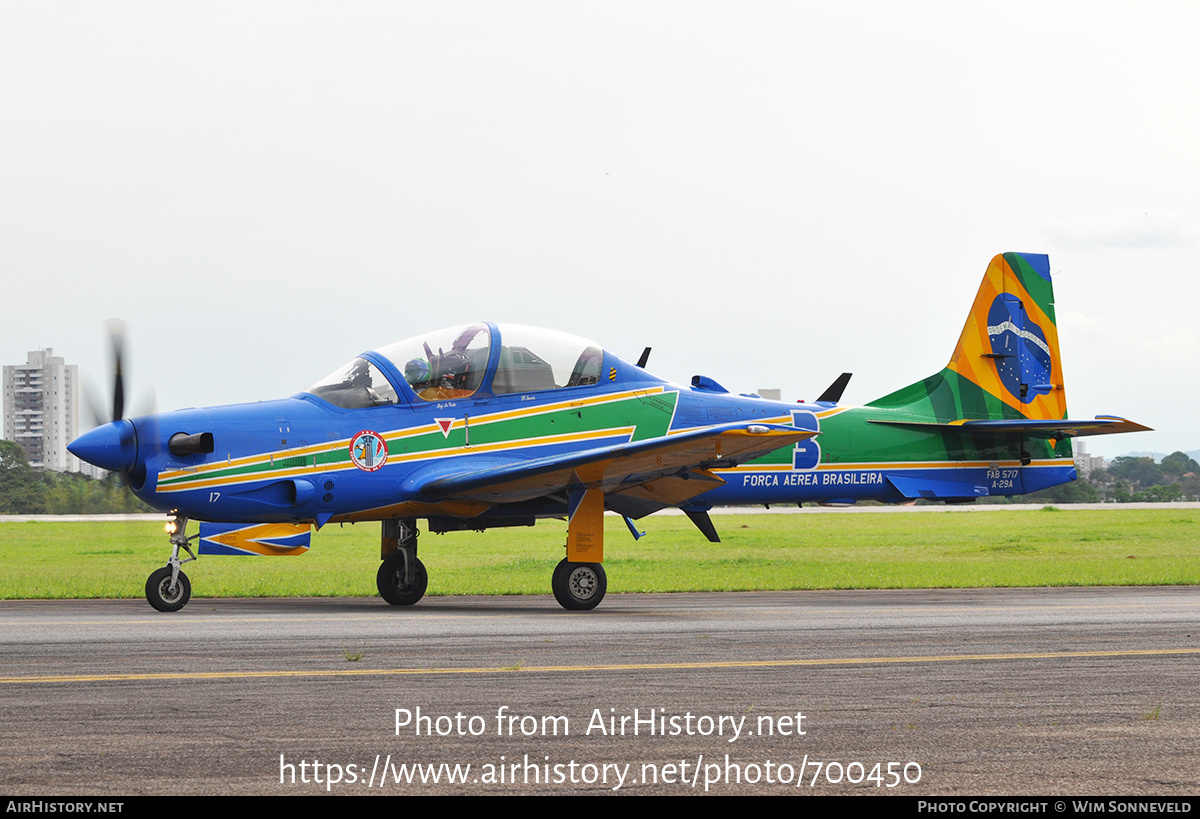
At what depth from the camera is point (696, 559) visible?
30.2m

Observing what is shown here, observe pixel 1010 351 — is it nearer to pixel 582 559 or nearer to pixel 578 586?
pixel 582 559

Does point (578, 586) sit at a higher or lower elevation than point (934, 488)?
lower

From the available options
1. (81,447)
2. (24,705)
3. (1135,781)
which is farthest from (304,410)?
(1135,781)

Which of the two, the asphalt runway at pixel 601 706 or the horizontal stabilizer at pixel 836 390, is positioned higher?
the horizontal stabilizer at pixel 836 390

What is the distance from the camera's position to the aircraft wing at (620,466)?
14.2 meters

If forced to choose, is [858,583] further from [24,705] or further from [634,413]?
[24,705]

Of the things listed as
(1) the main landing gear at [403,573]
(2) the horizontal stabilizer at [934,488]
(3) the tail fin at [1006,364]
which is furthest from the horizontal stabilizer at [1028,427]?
(1) the main landing gear at [403,573]

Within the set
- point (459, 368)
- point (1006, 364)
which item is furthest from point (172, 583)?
point (1006, 364)

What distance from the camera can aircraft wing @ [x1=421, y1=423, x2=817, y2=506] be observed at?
1420 cm

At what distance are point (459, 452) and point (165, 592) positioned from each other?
150 inches

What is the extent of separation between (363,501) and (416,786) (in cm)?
1008

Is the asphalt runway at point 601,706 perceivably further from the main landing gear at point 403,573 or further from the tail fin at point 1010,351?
the tail fin at point 1010,351

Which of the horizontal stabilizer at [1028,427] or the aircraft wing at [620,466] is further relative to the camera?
the horizontal stabilizer at [1028,427]
